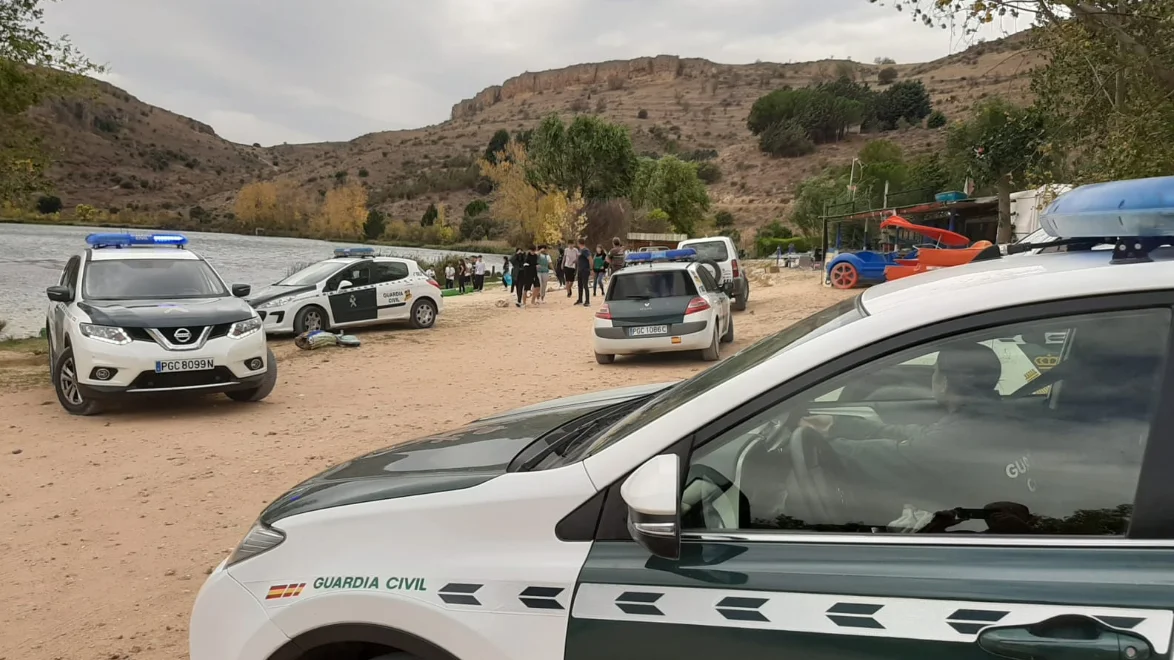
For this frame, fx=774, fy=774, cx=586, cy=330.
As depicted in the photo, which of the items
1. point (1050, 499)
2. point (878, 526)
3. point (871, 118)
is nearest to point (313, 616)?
point (878, 526)

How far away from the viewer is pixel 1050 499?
5.41 ft

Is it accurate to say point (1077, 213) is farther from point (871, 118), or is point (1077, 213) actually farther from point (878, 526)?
point (871, 118)

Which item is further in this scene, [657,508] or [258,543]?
[258,543]

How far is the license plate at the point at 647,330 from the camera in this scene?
36.6 feet

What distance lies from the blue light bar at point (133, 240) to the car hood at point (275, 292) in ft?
15.2

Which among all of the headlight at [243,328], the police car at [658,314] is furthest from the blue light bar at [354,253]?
the headlight at [243,328]

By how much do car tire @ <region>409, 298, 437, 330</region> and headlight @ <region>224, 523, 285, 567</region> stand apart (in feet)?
48.5

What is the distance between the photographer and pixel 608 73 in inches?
7515

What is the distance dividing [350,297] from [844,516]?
14866 mm

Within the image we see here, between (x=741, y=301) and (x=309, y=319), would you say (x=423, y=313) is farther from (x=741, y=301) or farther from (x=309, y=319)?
(x=741, y=301)

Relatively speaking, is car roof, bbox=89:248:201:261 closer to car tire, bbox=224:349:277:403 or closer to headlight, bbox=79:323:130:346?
headlight, bbox=79:323:130:346

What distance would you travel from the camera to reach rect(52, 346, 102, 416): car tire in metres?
8.23

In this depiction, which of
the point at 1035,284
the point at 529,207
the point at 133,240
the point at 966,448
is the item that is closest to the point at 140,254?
the point at 133,240

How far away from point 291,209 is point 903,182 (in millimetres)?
74951
